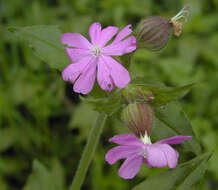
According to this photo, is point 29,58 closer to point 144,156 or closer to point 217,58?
point 217,58

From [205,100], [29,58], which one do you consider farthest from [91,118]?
[205,100]

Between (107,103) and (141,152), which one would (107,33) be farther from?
(141,152)

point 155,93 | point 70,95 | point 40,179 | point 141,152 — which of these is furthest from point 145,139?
point 70,95

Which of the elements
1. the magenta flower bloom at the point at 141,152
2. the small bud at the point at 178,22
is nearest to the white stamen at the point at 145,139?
the magenta flower bloom at the point at 141,152

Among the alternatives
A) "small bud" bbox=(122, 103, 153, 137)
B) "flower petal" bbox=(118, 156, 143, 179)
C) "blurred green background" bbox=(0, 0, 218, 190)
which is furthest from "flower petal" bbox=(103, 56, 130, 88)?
"blurred green background" bbox=(0, 0, 218, 190)

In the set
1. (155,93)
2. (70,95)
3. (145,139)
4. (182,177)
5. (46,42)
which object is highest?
(70,95)

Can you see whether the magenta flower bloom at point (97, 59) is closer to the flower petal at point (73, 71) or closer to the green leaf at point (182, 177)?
the flower petal at point (73, 71)
